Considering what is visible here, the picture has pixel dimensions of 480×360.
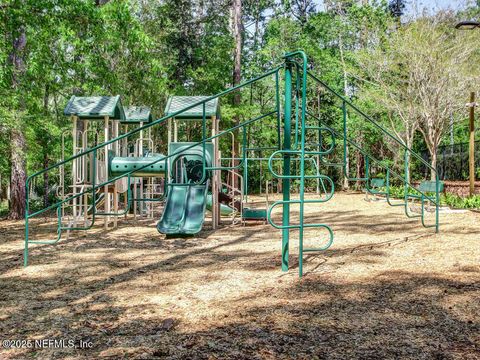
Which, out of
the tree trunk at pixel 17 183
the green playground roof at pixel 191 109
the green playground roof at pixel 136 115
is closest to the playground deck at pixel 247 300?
the green playground roof at pixel 191 109

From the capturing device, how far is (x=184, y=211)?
874 cm

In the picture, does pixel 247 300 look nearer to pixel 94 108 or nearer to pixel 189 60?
pixel 94 108

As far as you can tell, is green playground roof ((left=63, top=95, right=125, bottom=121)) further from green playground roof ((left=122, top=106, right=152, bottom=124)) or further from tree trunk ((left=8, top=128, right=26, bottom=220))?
tree trunk ((left=8, top=128, right=26, bottom=220))

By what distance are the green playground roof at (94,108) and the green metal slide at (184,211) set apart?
6.94ft

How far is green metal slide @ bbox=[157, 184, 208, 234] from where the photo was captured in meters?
8.19

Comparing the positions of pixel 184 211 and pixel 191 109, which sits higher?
pixel 191 109

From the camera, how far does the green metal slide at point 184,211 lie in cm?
819

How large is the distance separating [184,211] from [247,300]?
4968 mm

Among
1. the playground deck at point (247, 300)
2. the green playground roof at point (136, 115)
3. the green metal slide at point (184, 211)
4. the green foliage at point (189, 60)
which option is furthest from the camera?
the green playground roof at point (136, 115)

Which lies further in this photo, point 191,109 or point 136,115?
point 136,115

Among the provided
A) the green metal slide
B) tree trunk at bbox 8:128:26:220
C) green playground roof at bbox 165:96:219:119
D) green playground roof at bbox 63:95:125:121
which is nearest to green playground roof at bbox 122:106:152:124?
green playground roof at bbox 165:96:219:119

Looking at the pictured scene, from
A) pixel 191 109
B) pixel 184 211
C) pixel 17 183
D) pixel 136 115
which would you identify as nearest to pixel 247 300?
pixel 184 211

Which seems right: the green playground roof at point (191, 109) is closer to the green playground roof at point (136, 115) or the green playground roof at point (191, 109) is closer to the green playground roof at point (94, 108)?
the green playground roof at point (94, 108)

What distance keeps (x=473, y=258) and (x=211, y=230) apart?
513cm
